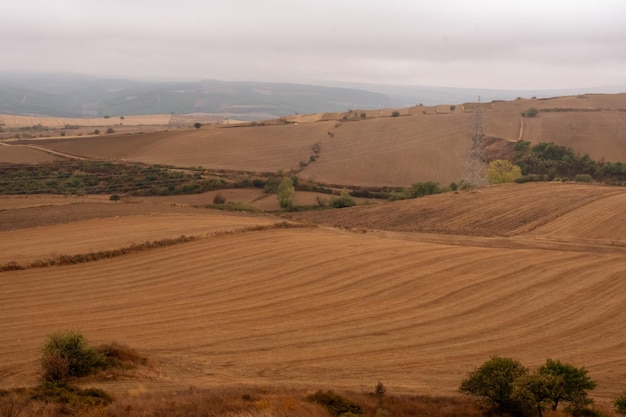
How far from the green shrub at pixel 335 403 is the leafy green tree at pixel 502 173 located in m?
62.2

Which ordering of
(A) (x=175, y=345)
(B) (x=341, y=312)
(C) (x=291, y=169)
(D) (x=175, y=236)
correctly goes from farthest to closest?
1. (C) (x=291, y=169)
2. (D) (x=175, y=236)
3. (B) (x=341, y=312)
4. (A) (x=175, y=345)

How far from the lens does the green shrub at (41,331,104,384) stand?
50.1 ft

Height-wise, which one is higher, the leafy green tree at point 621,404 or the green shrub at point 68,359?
the leafy green tree at point 621,404

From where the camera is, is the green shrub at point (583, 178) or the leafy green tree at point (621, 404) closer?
the leafy green tree at point (621, 404)

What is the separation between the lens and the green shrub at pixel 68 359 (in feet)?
50.1

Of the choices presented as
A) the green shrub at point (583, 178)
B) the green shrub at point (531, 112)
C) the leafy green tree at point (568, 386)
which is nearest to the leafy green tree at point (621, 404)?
the leafy green tree at point (568, 386)

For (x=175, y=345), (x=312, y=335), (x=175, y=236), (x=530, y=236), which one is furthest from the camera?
(x=530, y=236)

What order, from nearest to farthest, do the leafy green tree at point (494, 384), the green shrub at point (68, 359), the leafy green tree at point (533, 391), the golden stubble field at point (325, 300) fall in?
the leafy green tree at point (533, 391) < the leafy green tree at point (494, 384) < the green shrub at point (68, 359) < the golden stubble field at point (325, 300)

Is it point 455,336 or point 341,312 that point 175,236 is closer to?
point 341,312

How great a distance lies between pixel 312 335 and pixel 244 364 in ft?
11.2

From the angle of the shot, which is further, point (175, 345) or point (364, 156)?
point (364, 156)

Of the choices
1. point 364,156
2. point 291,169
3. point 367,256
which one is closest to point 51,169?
point 291,169

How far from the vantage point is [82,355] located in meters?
16.0

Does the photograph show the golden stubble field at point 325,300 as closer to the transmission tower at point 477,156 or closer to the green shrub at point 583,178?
the green shrub at point 583,178
